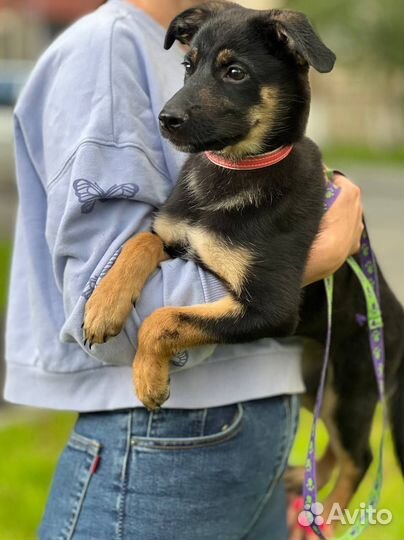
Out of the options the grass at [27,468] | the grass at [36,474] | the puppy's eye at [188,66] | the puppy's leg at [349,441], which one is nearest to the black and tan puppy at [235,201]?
the puppy's eye at [188,66]

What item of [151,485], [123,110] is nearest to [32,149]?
[123,110]

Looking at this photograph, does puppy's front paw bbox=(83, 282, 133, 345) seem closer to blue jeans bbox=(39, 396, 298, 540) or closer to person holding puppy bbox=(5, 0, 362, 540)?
person holding puppy bbox=(5, 0, 362, 540)

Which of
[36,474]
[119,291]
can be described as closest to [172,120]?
[119,291]

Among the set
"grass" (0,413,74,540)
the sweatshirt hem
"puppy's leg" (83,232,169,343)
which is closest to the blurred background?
"grass" (0,413,74,540)

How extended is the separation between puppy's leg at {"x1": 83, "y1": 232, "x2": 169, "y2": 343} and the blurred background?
100 cm

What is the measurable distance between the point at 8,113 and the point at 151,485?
17.3 m

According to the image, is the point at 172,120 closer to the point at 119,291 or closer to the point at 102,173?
the point at 102,173

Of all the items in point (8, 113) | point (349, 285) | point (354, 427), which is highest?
point (349, 285)

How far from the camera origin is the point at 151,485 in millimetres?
2371

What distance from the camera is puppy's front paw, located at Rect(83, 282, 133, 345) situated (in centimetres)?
221

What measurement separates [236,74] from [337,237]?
0.54 m

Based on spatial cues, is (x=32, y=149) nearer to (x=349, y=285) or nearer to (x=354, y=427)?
(x=349, y=285)

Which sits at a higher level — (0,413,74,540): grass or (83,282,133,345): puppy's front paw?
(83,282,133,345): puppy's front paw

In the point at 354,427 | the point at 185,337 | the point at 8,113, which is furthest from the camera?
the point at 8,113
